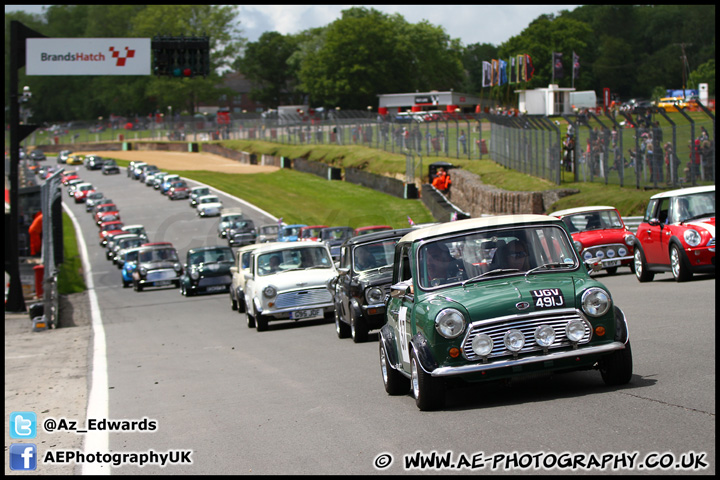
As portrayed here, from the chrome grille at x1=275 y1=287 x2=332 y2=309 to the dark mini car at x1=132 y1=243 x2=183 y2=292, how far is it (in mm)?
18758

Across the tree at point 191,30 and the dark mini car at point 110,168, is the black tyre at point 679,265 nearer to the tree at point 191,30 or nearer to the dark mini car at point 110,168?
the dark mini car at point 110,168

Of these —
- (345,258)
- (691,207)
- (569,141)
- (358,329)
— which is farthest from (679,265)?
(569,141)

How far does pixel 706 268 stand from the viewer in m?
17.4

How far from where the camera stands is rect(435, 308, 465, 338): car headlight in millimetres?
7965

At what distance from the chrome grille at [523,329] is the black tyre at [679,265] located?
10289 mm

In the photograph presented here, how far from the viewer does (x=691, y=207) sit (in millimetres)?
17672

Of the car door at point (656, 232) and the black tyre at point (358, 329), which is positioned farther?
the car door at point (656, 232)

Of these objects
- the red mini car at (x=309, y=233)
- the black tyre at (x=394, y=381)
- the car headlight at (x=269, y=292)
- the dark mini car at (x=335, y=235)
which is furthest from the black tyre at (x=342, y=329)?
the red mini car at (x=309, y=233)

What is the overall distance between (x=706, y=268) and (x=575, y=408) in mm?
10784

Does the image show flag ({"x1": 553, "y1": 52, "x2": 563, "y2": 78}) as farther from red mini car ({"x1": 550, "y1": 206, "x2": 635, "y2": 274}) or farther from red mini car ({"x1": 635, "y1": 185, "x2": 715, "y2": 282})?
red mini car ({"x1": 635, "y1": 185, "x2": 715, "y2": 282})

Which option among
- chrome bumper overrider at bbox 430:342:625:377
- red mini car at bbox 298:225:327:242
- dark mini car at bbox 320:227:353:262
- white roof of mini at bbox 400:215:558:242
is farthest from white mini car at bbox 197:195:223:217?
chrome bumper overrider at bbox 430:342:625:377

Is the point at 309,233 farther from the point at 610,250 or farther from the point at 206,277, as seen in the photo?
the point at 610,250

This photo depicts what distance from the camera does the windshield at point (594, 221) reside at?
72.5 ft

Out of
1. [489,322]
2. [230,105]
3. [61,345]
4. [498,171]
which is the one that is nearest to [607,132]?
[498,171]
